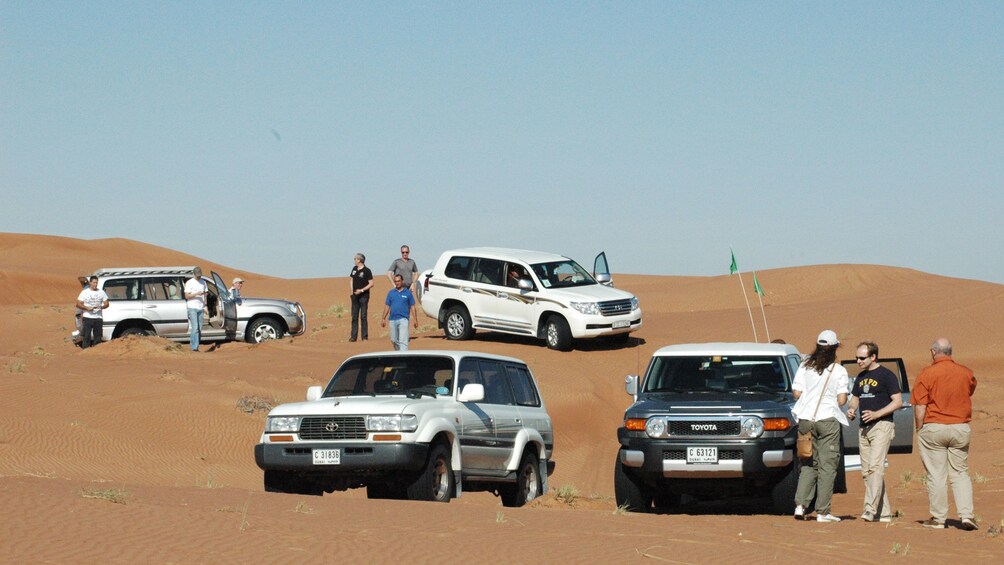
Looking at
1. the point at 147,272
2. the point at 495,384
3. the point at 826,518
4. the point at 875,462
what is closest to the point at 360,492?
the point at 495,384

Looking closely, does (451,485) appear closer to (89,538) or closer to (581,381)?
(89,538)

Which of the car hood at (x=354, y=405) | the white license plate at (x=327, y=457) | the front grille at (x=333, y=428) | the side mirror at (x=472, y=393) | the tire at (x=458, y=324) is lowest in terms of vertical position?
the white license plate at (x=327, y=457)

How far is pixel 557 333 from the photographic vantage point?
25953mm

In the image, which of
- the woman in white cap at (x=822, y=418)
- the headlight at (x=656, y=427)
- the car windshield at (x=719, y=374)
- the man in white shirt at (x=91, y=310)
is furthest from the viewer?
A: the man in white shirt at (x=91, y=310)

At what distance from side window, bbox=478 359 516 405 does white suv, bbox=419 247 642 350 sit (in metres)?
12.0

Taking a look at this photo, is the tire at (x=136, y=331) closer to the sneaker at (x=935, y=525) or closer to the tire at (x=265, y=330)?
the tire at (x=265, y=330)

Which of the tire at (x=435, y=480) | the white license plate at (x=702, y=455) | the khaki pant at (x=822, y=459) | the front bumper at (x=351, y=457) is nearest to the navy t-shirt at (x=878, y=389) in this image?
the khaki pant at (x=822, y=459)

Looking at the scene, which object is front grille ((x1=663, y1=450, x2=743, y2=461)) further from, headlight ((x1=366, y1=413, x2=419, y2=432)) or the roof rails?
the roof rails

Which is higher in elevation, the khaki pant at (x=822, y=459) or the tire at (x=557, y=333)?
the tire at (x=557, y=333)

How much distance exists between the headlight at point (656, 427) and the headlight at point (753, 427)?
2.54ft

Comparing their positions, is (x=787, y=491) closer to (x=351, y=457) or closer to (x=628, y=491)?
(x=628, y=491)

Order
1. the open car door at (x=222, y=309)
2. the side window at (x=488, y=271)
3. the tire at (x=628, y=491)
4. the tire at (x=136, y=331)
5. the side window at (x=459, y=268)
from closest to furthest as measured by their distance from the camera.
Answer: the tire at (x=628, y=491) → the side window at (x=488, y=271) → the side window at (x=459, y=268) → the open car door at (x=222, y=309) → the tire at (x=136, y=331)

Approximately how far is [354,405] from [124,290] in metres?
17.1

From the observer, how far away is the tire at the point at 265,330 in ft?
94.5
